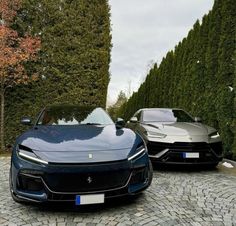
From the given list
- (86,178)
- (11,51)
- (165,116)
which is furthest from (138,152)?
(11,51)

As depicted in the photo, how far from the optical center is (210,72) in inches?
372

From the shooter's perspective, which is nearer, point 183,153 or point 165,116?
point 183,153

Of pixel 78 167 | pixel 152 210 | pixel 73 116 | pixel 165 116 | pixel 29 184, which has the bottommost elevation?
pixel 152 210

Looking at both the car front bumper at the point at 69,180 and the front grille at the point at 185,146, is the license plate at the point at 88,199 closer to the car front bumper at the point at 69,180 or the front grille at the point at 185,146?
the car front bumper at the point at 69,180

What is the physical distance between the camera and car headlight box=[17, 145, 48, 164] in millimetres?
3935

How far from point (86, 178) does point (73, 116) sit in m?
1.92

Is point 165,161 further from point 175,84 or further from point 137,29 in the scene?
point 137,29

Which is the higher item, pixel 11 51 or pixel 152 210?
pixel 11 51

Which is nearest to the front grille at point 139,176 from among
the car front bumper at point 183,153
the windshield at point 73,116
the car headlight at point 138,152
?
the car headlight at point 138,152

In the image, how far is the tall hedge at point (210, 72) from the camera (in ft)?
27.1

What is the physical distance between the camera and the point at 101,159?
155 inches

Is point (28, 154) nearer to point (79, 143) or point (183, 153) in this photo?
point (79, 143)

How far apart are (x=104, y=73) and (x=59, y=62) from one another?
4.72ft

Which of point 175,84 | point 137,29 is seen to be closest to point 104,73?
point 175,84
